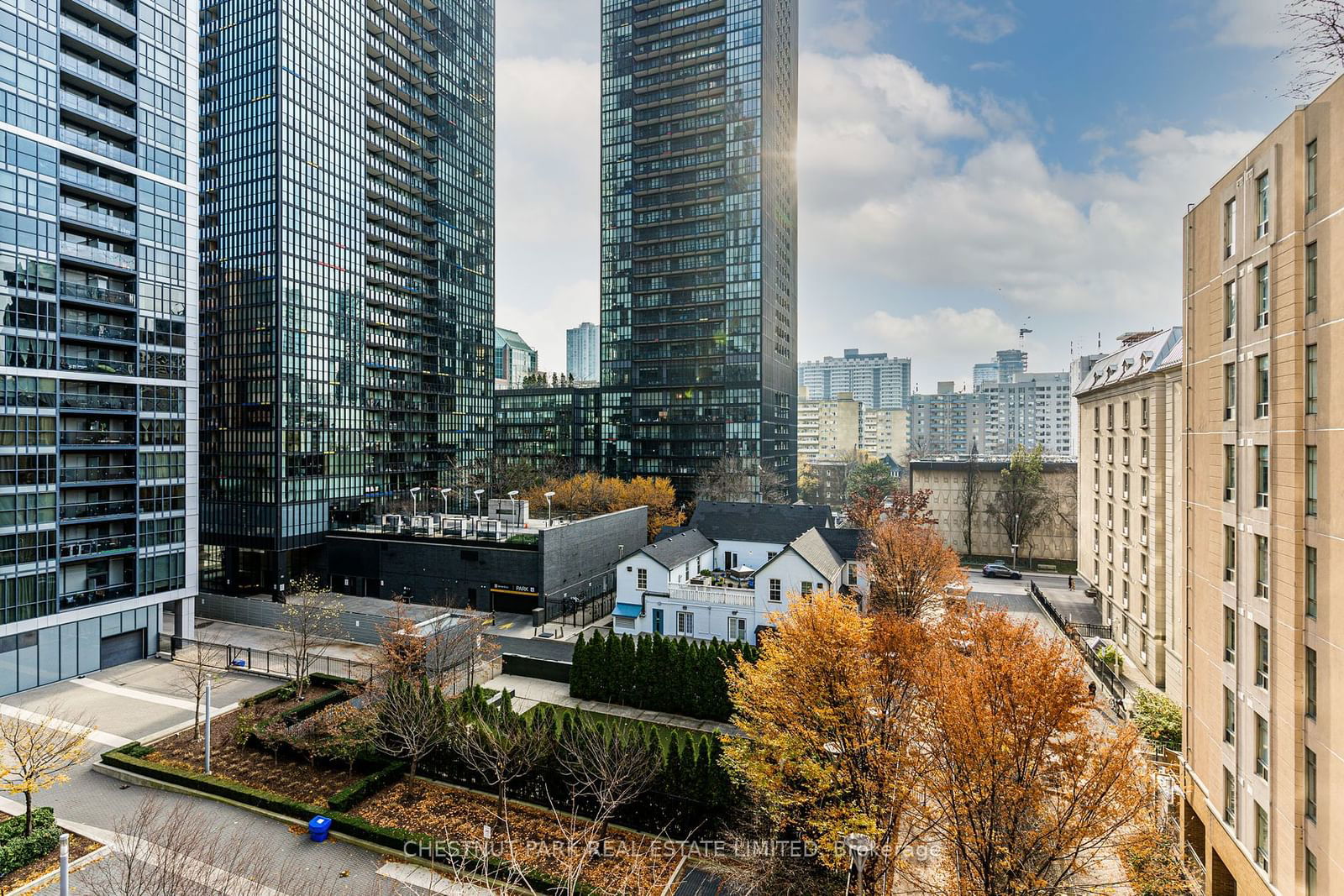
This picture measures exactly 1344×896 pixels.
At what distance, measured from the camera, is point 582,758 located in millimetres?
23531

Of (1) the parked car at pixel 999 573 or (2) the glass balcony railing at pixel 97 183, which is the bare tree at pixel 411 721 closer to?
(2) the glass balcony railing at pixel 97 183

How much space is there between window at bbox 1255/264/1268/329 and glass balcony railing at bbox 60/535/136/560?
56.6 meters

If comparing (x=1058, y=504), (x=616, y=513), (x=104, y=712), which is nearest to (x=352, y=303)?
(x=616, y=513)

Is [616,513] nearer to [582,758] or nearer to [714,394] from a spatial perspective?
[582,758]

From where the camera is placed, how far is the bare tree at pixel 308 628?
3509 cm

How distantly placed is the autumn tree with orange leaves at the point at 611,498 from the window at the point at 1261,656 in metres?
59.1

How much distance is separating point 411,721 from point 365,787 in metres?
2.74

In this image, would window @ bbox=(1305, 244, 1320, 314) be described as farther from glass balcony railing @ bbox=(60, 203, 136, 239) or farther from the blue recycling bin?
glass balcony railing @ bbox=(60, 203, 136, 239)

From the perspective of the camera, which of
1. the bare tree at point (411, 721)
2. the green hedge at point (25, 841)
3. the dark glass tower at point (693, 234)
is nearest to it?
the green hedge at point (25, 841)

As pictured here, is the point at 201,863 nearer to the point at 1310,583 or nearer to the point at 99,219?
the point at 1310,583

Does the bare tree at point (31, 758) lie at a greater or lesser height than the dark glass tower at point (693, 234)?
lesser

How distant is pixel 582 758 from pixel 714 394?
82.9 m

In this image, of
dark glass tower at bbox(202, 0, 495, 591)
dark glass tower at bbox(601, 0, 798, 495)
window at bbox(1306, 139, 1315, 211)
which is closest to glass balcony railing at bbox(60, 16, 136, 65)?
dark glass tower at bbox(202, 0, 495, 591)

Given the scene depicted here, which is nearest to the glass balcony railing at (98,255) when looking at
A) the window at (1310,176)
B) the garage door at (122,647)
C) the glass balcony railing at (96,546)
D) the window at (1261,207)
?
the glass balcony railing at (96,546)
